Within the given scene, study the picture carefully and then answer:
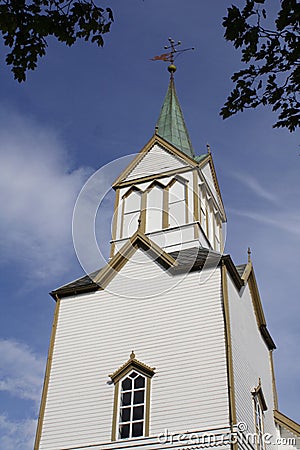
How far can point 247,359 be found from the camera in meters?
19.2

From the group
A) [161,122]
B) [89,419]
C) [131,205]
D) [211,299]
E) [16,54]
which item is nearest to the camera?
[16,54]

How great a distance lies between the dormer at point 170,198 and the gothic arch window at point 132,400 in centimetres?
606

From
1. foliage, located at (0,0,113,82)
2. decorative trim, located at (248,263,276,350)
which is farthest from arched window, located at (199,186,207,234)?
foliage, located at (0,0,113,82)

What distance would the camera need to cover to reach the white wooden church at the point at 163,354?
1645 cm

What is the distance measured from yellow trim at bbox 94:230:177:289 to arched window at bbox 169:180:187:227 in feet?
7.98

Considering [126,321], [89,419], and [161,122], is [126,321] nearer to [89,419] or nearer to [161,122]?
[89,419]

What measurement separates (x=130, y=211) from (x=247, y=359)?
8.61 m

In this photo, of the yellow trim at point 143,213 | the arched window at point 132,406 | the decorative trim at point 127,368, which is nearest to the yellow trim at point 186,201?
the yellow trim at point 143,213

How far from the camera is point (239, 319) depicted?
19.4 meters

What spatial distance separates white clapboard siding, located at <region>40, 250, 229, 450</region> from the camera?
16.6m

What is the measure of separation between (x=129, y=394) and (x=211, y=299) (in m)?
3.80

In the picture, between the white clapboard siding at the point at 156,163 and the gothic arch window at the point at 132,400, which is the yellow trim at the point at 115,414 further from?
the white clapboard siding at the point at 156,163

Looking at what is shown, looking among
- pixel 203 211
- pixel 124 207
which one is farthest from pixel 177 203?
pixel 124 207

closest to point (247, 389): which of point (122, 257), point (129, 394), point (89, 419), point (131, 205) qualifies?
point (129, 394)
